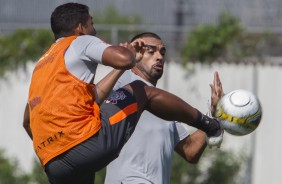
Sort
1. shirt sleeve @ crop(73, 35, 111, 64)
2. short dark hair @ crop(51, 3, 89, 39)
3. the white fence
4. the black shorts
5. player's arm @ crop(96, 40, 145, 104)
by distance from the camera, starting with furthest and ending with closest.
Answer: the white fence < short dark hair @ crop(51, 3, 89, 39) < player's arm @ crop(96, 40, 145, 104) < the black shorts < shirt sleeve @ crop(73, 35, 111, 64)

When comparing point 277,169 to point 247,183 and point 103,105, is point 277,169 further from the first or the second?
point 103,105

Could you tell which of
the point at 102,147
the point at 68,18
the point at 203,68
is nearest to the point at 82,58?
the point at 68,18

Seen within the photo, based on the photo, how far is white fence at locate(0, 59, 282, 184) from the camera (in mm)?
13766

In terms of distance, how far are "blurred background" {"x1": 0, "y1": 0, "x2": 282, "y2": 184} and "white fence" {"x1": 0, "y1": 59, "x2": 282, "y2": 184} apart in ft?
0.04

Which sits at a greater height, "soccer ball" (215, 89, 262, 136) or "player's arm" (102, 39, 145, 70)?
"player's arm" (102, 39, 145, 70)

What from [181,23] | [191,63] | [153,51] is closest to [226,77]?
[191,63]

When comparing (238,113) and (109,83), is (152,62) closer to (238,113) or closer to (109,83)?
(238,113)

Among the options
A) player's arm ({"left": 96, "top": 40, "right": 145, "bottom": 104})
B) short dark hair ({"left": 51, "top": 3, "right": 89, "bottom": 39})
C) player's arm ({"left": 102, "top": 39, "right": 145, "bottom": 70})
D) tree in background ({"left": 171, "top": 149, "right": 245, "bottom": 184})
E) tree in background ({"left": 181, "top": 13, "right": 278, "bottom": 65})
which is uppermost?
short dark hair ({"left": 51, "top": 3, "right": 89, "bottom": 39})

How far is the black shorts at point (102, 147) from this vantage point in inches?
287

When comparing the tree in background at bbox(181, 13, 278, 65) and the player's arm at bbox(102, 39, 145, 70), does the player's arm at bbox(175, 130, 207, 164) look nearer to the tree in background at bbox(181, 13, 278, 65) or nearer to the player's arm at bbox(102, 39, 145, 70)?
the player's arm at bbox(102, 39, 145, 70)

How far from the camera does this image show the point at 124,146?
27.1 feet

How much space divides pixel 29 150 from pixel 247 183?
11.0 ft

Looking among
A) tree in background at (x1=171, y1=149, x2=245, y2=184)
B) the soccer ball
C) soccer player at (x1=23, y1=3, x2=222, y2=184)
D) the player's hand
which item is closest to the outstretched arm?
the player's hand

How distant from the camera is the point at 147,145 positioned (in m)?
8.26
